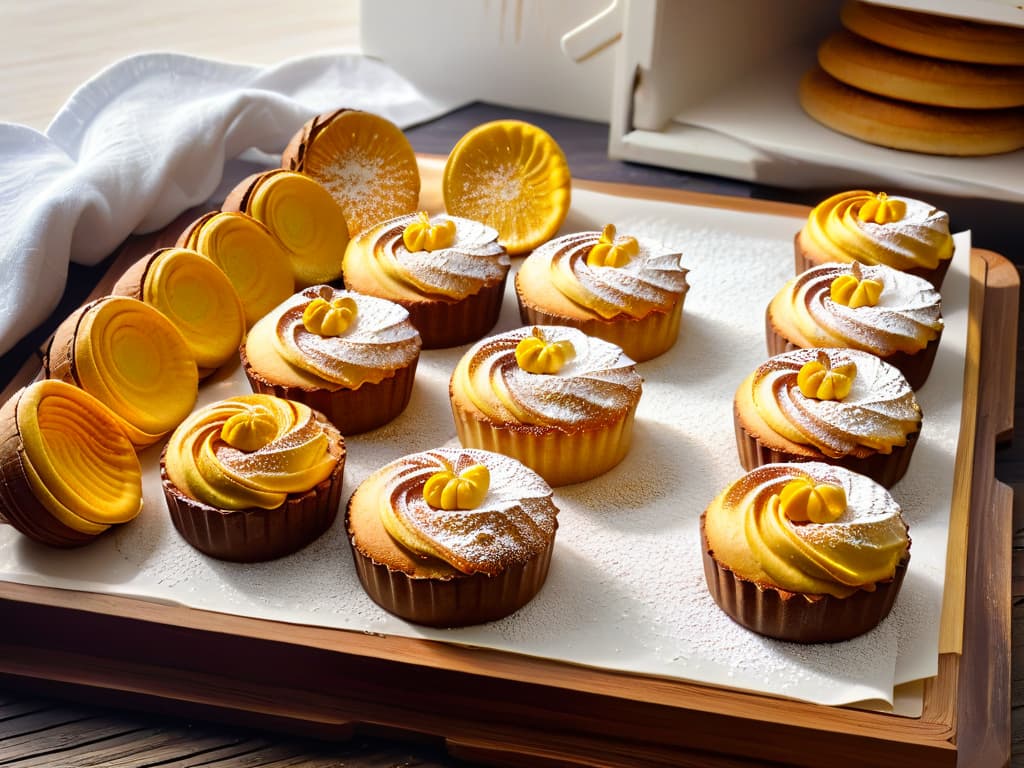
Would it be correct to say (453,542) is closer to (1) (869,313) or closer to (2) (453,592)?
A: (2) (453,592)

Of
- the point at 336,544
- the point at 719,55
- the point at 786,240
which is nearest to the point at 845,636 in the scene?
the point at 336,544

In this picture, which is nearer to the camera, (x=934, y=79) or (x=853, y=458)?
(x=853, y=458)


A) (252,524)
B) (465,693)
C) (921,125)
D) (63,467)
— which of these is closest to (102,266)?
(63,467)

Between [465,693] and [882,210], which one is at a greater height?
[882,210]

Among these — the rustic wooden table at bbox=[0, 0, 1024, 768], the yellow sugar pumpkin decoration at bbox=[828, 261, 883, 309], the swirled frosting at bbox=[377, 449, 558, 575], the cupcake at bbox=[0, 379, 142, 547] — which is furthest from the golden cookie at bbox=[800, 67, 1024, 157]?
the cupcake at bbox=[0, 379, 142, 547]

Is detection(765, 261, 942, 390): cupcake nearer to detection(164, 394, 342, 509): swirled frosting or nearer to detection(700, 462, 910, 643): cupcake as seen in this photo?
detection(700, 462, 910, 643): cupcake

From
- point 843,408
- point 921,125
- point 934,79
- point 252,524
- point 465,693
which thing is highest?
point 934,79
